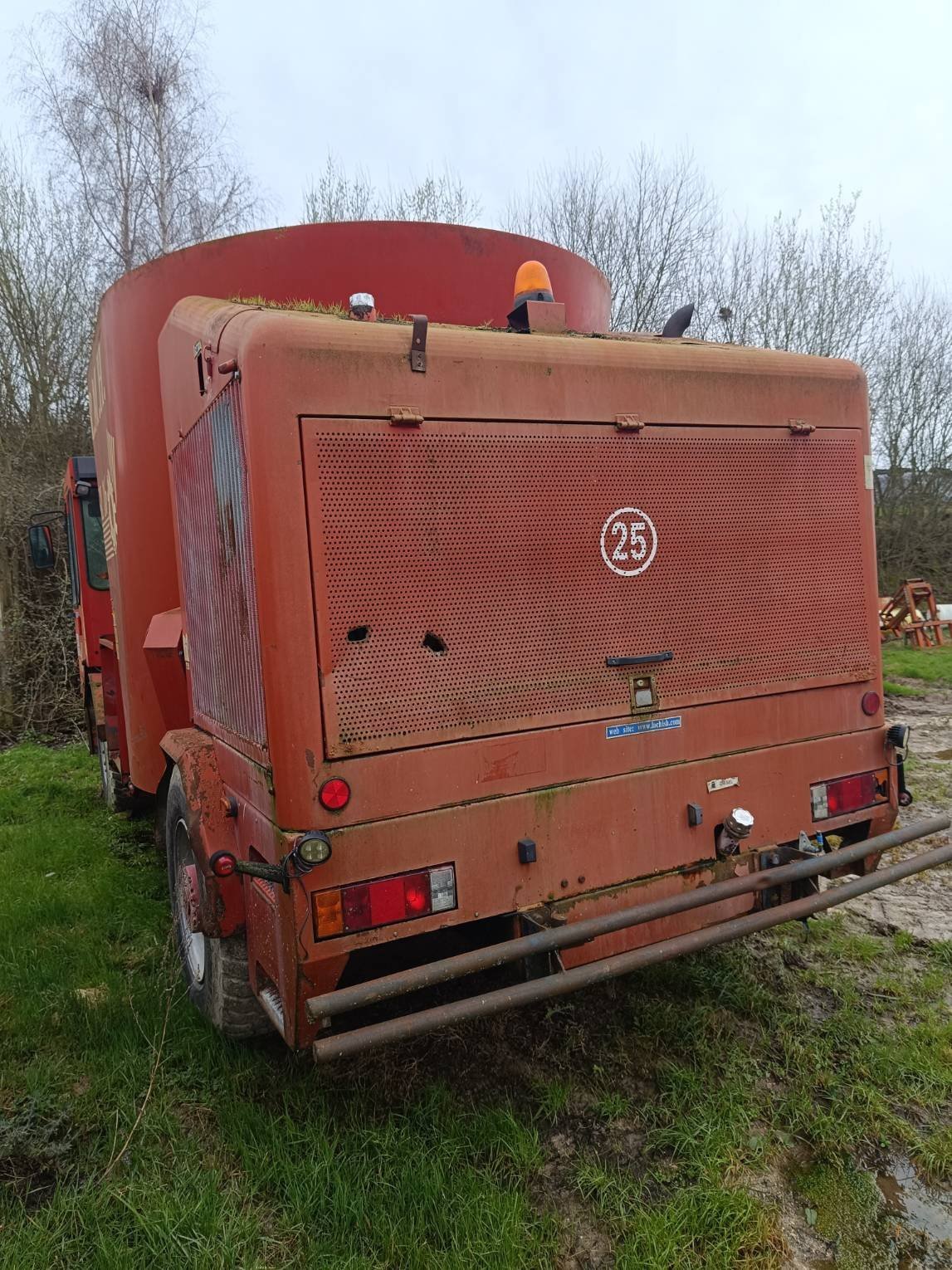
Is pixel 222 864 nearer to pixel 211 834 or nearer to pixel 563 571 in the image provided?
pixel 211 834

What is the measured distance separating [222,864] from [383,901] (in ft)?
1.69

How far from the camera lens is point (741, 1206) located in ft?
8.07

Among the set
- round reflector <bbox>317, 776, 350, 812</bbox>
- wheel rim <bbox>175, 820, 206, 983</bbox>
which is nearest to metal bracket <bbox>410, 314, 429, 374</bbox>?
round reflector <bbox>317, 776, 350, 812</bbox>

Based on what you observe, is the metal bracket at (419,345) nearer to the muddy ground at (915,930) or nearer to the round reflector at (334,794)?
the round reflector at (334,794)

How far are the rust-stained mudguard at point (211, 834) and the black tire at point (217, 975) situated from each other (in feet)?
0.23

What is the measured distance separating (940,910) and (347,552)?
379cm

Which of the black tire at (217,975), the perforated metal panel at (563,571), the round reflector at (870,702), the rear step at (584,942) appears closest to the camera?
the rear step at (584,942)

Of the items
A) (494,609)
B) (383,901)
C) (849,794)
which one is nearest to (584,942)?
(383,901)

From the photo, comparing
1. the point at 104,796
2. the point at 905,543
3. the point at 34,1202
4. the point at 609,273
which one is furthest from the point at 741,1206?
the point at 905,543

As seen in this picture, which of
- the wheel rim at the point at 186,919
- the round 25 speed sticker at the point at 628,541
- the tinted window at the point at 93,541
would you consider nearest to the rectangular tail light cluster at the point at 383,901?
the wheel rim at the point at 186,919

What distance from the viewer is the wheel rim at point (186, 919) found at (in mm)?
3260

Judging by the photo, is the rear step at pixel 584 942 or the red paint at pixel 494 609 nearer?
the rear step at pixel 584 942

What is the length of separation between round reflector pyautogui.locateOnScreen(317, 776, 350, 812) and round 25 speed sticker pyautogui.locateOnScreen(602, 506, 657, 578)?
1159 millimetres

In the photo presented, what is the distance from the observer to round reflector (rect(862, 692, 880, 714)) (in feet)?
11.3
